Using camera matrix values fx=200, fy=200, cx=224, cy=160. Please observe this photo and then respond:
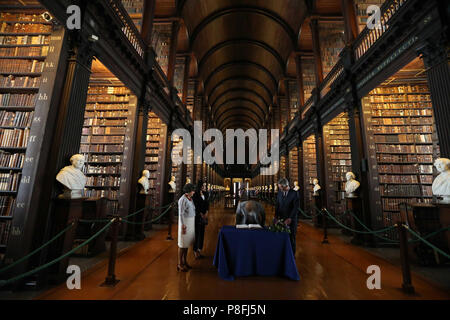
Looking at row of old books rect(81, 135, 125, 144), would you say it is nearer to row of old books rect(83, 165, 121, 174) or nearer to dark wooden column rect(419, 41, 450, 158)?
row of old books rect(83, 165, 121, 174)

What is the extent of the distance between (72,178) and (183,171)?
5840 mm

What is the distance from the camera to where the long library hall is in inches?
96.3

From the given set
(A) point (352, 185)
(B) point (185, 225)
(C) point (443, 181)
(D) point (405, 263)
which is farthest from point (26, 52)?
(A) point (352, 185)

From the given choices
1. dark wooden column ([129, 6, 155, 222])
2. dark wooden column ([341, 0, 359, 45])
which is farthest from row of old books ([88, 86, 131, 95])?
dark wooden column ([341, 0, 359, 45])

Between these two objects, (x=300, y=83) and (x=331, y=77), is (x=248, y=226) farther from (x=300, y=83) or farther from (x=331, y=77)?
(x=300, y=83)

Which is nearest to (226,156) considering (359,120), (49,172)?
(359,120)

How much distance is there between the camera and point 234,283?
2.46 m

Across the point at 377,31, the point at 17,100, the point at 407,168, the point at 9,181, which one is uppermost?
the point at 377,31

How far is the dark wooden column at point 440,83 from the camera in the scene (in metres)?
2.87

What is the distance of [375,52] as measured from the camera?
14.0 feet

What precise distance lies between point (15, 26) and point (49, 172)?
2.77m

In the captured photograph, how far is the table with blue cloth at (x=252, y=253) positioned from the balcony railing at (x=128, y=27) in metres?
4.48

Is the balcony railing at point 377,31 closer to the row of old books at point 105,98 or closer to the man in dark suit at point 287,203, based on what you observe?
the man in dark suit at point 287,203

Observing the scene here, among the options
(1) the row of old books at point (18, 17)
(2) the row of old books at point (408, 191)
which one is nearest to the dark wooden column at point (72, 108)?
(1) the row of old books at point (18, 17)
